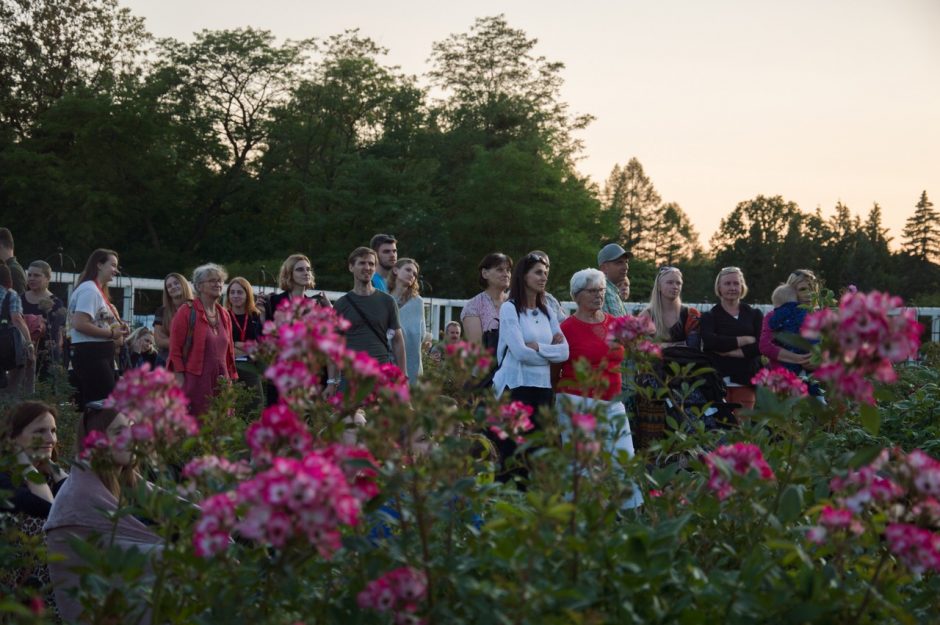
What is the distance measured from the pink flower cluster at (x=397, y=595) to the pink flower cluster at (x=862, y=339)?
0.87 metres

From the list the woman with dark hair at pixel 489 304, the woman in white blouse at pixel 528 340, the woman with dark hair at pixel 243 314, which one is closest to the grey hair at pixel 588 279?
the woman in white blouse at pixel 528 340

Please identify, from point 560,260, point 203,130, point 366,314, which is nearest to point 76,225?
point 203,130

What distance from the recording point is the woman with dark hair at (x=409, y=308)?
Result: 8219 mm

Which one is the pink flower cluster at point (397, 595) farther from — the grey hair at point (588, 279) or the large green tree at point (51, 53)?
the large green tree at point (51, 53)

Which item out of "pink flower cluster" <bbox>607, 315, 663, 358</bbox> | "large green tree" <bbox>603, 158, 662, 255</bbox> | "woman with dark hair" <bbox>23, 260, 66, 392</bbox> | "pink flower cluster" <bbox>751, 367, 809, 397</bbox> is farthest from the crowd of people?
"large green tree" <bbox>603, 158, 662, 255</bbox>

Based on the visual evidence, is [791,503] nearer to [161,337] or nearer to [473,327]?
[473,327]

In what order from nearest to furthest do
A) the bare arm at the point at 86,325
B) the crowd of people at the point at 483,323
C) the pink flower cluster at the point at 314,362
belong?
the pink flower cluster at the point at 314,362
the crowd of people at the point at 483,323
the bare arm at the point at 86,325

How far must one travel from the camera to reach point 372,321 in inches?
291

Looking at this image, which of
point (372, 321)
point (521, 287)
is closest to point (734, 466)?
point (521, 287)

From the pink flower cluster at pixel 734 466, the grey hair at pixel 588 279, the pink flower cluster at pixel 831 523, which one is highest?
the grey hair at pixel 588 279

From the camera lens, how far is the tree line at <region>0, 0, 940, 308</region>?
132 ft

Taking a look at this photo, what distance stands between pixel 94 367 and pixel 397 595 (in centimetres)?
669

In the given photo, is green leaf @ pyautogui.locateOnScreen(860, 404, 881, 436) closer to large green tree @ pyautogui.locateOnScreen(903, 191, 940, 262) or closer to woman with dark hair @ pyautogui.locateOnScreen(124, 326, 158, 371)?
woman with dark hair @ pyautogui.locateOnScreen(124, 326, 158, 371)

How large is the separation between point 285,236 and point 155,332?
3467 centimetres
